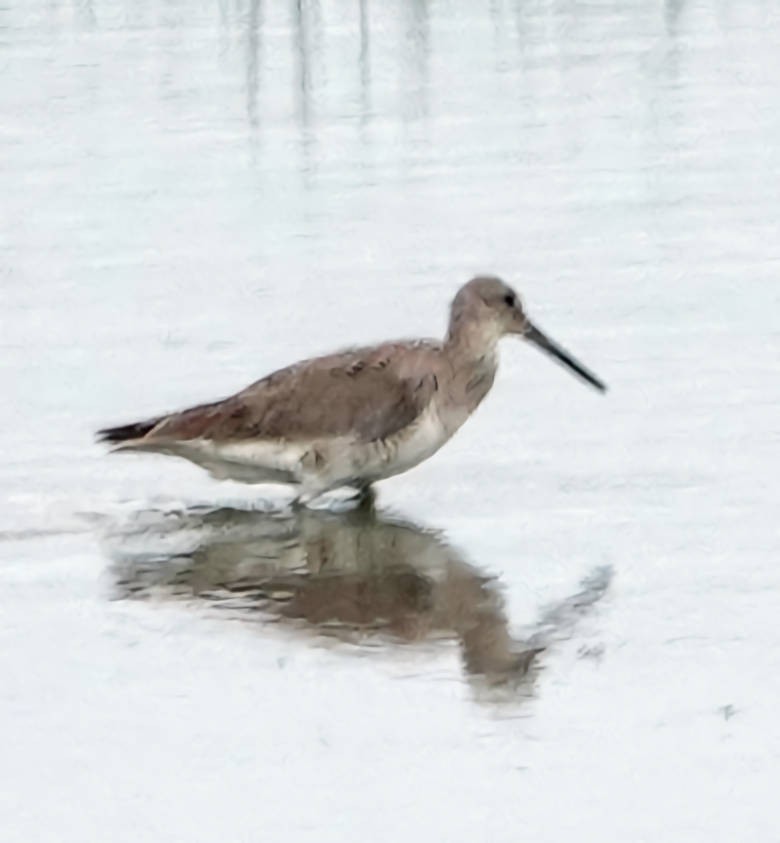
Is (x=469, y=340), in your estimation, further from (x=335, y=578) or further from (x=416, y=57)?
(x=416, y=57)

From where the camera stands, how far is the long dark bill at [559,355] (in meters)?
8.88

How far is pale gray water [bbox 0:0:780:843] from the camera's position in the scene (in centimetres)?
619

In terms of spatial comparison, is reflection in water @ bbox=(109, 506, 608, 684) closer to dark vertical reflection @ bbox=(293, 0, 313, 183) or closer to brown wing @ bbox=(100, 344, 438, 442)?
brown wing @ bbox=(100, 344, 438, 442)

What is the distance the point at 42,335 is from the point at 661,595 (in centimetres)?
344

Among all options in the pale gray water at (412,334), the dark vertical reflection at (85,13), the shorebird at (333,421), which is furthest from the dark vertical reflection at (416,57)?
the shorebird at (333,421)

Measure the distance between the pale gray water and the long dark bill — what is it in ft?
0.52

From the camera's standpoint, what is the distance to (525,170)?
1274cm

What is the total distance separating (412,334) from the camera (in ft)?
33.3

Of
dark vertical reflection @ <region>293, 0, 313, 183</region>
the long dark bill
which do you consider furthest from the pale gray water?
the long dark bill

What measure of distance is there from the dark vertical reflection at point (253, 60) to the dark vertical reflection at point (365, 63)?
520 mm

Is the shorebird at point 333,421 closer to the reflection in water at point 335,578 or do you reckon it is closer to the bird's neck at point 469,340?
the bird's neck at point 469,340

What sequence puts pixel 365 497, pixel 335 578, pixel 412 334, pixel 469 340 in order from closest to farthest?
pixel 335 578, pixel 365 497, pixel 469 340, pixel 412 334

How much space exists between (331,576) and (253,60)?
7.95 m

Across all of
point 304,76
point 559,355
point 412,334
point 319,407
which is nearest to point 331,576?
point 319,407
